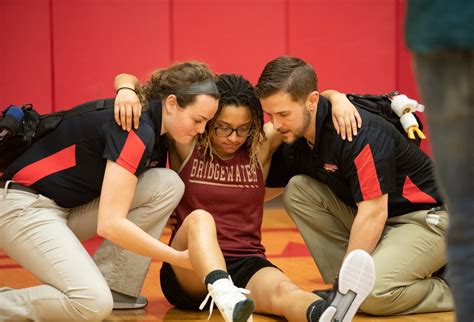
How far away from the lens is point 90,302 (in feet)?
8.88

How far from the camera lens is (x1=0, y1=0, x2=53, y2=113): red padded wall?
19.3 feet

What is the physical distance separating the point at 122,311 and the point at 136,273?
0.17 metres

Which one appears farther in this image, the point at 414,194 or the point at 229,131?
the point at 414,194

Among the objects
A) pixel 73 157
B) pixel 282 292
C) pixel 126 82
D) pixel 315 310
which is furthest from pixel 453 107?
pixel 126 82

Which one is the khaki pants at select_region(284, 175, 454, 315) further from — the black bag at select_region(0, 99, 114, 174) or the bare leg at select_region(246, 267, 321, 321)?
the black bag at select_region(0, 99, 114, 174)

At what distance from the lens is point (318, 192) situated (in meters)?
3.37

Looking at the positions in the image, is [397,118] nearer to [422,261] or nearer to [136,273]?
[422,261]

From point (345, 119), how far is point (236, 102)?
45cm

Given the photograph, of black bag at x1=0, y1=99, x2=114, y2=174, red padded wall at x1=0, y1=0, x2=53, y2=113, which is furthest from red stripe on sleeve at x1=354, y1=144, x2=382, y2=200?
red padded wall at x1=0, y1=0, x2=53, y2=113

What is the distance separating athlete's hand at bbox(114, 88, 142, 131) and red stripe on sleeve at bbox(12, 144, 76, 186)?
23cm

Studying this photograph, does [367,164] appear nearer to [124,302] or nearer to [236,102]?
[236,102]

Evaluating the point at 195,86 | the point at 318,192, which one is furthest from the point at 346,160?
the point at 195,86

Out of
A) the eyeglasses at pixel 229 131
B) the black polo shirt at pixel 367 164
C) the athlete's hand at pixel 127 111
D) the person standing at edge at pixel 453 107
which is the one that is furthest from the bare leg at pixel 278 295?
the person standing at edge at pixel 453 107

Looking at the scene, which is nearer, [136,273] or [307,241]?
[136,273]
